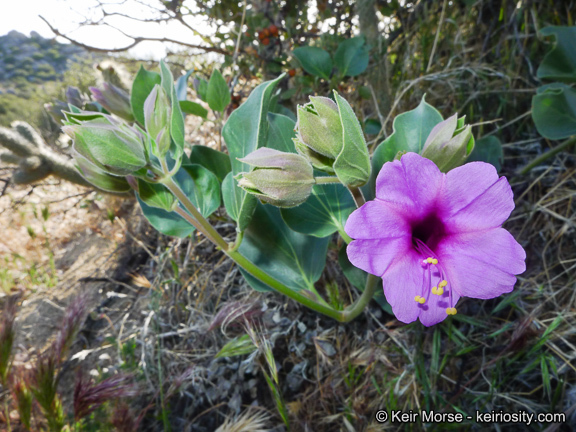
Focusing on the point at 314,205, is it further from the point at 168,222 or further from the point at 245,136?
the point at 168,222

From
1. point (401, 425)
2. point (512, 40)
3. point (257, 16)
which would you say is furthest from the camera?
point (257, 16)

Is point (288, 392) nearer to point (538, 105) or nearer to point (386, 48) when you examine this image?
point (538, 105)

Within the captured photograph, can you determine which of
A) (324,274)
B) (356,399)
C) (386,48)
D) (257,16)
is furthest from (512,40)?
(356,399)

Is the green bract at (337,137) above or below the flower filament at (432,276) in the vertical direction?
above

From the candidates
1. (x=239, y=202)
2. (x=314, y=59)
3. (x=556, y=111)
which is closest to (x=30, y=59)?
(x=314, y=59)

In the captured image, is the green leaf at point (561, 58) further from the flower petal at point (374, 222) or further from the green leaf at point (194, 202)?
the green leaf at point (194, 202)

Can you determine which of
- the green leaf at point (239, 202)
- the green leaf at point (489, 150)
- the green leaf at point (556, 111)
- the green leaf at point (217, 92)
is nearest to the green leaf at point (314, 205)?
the green leaf at point (239, 202)
